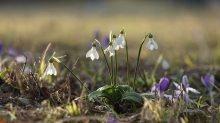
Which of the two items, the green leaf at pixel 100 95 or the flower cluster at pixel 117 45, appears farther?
the green leaf at pixel 100 95

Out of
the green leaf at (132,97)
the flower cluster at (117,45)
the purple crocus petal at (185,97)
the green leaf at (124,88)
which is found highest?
the flower cluster at (117,45)

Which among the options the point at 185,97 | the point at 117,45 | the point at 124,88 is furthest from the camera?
the point at 124,88

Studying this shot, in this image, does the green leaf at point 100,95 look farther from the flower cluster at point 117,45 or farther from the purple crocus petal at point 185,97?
the purple crocus petal at point 185,97

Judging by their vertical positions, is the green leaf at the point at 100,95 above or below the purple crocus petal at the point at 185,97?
above

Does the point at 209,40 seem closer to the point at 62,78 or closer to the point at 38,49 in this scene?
the point at 38,49

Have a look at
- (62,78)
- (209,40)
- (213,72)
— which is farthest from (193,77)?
(209,40)

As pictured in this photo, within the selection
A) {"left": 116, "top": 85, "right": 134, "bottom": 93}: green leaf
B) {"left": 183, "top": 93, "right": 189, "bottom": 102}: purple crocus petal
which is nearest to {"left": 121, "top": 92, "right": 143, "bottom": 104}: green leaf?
{"left": 116, "top": 85, "right": 134, "bottom": 93}: green leaf

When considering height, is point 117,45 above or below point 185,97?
above

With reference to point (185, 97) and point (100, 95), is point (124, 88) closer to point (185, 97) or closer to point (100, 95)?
point (100, 95)

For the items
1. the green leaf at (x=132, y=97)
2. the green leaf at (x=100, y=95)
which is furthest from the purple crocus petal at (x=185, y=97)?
the green leaf at (x=100, y=95)

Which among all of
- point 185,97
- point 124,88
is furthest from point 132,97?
point 185,97

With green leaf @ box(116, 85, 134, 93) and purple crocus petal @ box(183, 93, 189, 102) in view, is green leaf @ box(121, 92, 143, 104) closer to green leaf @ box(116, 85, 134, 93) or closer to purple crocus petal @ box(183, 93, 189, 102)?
green leaf @ box(116, 85, 134, 93)
